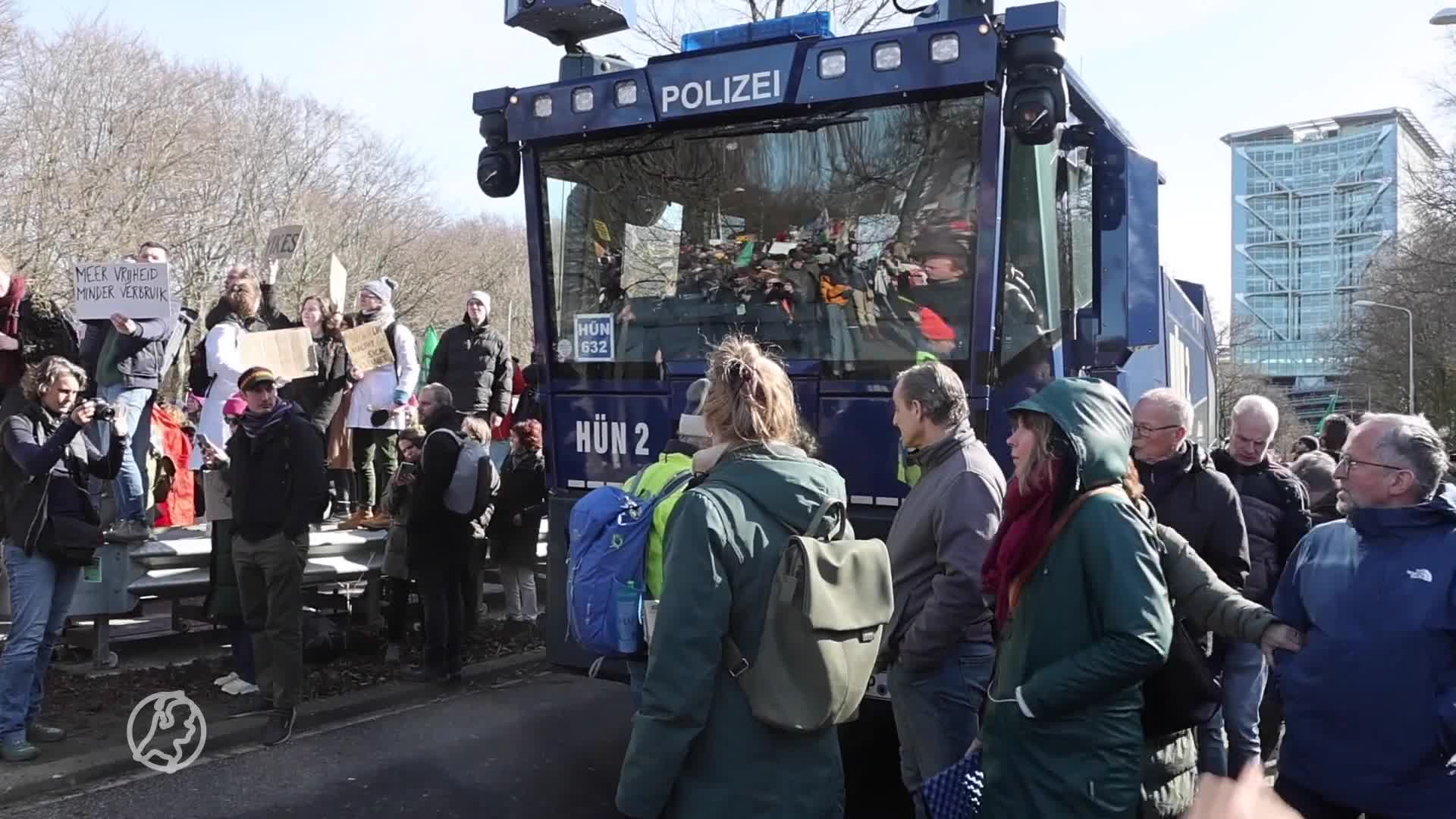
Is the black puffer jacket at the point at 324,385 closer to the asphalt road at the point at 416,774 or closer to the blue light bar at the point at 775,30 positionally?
the asphalt road at the point at 416,774

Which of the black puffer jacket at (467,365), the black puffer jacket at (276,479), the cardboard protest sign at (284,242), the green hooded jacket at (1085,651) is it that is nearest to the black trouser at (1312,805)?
the green hooded jacket at (1085,651)

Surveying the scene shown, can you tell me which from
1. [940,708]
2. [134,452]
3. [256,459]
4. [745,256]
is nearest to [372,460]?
[134,452]

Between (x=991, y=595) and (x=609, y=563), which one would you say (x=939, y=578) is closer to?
(x=991, y=595)

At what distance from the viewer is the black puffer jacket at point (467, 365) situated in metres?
9.34

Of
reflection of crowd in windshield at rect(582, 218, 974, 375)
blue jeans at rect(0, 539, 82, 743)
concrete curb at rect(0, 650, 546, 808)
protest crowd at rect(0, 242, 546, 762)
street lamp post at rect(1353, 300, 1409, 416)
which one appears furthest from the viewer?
street lamp post at rect(1353, 300, 1409, 416)

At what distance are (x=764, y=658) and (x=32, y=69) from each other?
1317 inches

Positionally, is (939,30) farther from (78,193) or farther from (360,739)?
(78,193)

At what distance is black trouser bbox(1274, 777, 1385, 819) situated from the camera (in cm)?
310

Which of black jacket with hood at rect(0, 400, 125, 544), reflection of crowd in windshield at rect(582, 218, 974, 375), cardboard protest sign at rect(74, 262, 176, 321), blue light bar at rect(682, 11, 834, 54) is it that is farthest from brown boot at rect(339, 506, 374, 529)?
blue light bar at rect(682, 11, 834, 54)

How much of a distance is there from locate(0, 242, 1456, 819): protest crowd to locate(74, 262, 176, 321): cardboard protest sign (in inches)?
50.3

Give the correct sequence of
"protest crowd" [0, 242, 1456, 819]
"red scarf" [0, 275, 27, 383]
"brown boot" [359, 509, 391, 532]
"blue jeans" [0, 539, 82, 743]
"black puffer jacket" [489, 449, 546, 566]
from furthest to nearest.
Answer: "black puffer jacket" [489, 449, 546, 566] → "brown boot" [359, 509, 391, 532] → "red scarf" [0, 275, 27, 383] → "blue jeans" [0, 539, 82, 743] → "protest crowd" [0, 242, 1456, 819]

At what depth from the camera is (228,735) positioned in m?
6.52

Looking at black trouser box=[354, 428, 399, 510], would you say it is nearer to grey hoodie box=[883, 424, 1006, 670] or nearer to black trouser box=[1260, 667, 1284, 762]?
grey hoodie box=[883, 424, 1006, 670]

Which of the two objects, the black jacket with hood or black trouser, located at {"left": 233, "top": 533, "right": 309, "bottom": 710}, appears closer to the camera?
the black jacket with hood
